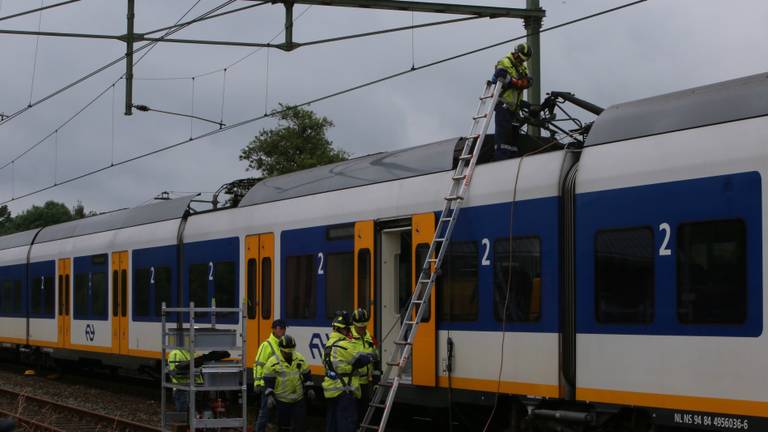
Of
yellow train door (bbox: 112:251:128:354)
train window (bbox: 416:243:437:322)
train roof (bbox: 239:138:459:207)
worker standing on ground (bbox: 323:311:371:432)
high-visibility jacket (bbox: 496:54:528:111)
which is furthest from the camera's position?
yellow train door (bbox: 112:251:128:354)

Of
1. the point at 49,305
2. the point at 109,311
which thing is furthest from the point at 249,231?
the point at 49,305

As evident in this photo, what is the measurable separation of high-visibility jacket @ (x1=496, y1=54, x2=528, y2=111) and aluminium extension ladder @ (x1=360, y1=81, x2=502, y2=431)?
0.23m

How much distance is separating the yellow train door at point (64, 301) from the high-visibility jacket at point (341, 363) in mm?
13768

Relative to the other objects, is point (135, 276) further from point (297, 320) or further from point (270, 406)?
point (270, 406)

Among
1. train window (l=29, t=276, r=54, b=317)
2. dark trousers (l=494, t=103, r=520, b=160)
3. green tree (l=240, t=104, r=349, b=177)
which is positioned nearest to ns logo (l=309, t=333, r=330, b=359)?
dark trousers (l=494, t=103, r=520, b=160)

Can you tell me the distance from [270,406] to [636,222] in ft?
15.0

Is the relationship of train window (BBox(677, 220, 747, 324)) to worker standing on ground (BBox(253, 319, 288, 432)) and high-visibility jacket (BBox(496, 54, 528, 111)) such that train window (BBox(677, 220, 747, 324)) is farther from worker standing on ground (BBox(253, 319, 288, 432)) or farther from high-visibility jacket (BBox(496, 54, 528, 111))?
worker standing on ground (BBox(253, 319, 288, 432))

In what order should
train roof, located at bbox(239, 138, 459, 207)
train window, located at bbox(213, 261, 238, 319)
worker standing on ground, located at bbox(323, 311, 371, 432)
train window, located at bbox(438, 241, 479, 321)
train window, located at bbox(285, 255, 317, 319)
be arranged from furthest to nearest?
train window, located at bbox(213, 261, 238, 319) → train window, located at bbox(285, 255, 317, 319) → train roof, located at bbox(239, 138, 459, 207) → train window, located at bbox(438, 241, 479, 321) → worker standing on ground, located at bbox(323, 311, 371, 432)

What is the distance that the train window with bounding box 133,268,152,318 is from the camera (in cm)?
1959

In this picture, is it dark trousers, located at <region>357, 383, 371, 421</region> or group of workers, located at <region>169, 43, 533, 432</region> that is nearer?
group of workers, located at <region>169, 43, 533, 432</region>

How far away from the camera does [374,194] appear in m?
13.3

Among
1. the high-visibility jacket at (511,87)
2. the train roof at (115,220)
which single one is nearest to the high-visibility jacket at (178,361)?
the high-visibility jacket at (511,87)

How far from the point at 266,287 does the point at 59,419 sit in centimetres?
504

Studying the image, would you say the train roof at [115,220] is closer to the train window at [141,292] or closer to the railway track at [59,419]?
the train window at [141,292]
